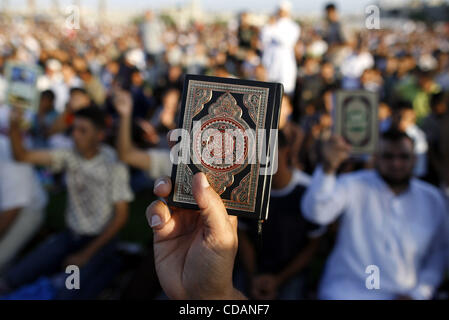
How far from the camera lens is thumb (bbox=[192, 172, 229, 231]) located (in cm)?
124

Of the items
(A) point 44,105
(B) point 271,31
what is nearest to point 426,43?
(B) point 271,31

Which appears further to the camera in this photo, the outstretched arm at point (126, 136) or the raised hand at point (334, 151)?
the outstretched arm at point (126, 136)

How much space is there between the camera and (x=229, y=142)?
1.35 m

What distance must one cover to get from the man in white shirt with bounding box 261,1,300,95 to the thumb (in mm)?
4273

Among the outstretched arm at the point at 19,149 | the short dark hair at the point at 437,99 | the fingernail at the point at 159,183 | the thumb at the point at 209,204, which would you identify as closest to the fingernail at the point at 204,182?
the thumb at the point at 209,204

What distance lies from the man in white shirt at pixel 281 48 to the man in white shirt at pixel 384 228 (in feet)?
9.44

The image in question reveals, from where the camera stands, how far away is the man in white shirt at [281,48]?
17.5 feet

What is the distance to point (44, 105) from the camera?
5.65 metres

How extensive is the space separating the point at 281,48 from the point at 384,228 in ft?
11.5

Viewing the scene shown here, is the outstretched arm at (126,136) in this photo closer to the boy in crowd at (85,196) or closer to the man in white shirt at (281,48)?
the boy in crowd at (85,196)

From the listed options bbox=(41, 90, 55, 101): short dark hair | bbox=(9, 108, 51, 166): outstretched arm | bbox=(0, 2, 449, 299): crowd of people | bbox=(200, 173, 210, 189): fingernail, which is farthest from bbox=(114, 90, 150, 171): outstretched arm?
bbox=(41, 90, 55, 101): short dark hair

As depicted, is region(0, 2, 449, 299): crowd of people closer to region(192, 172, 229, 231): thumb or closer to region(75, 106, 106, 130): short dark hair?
region(75, 106, 106, 130): short dark hair

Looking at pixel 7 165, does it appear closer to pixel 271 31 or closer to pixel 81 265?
pixel 81 265

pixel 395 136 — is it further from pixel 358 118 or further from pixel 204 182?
pixel 204 182
